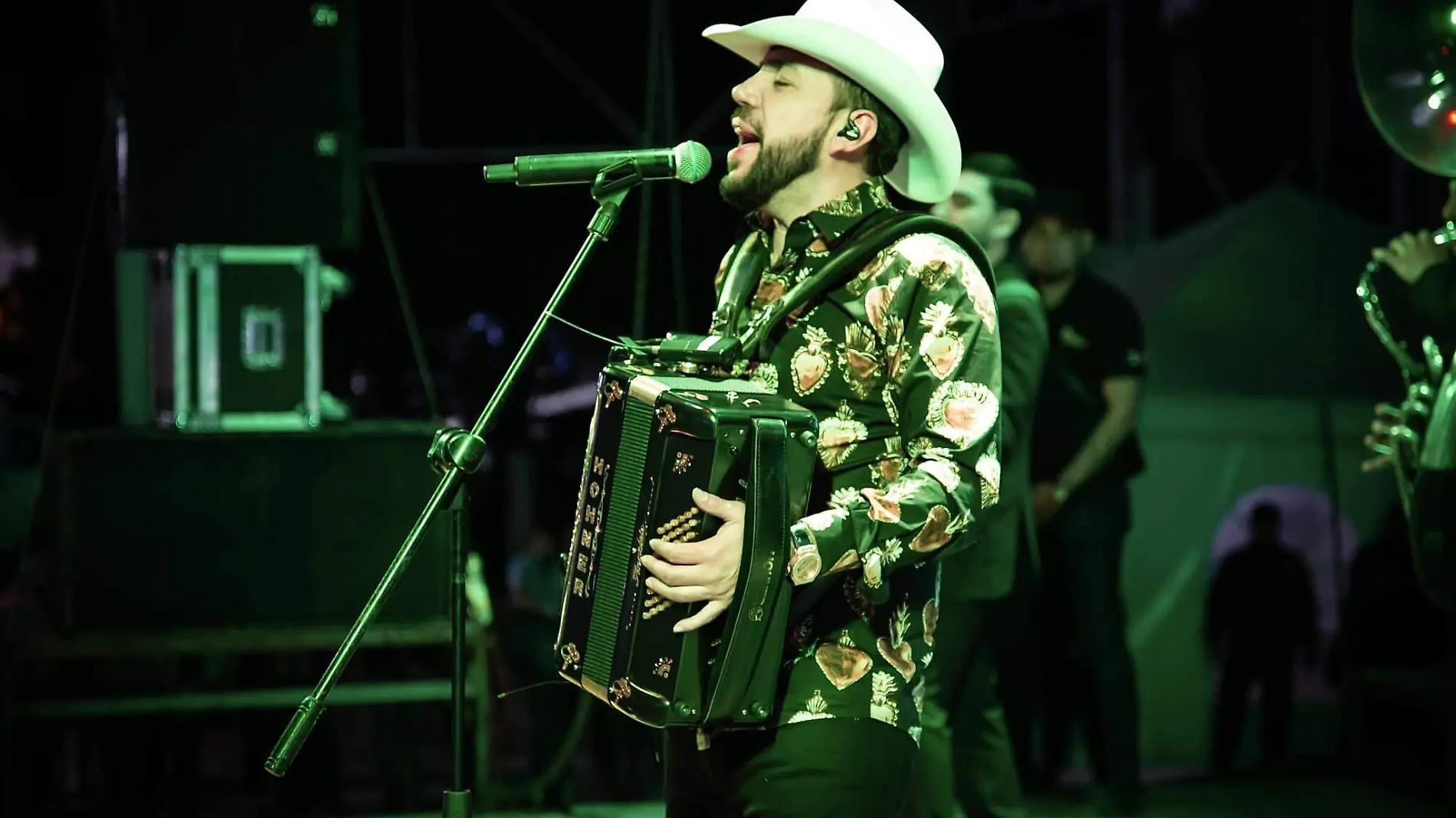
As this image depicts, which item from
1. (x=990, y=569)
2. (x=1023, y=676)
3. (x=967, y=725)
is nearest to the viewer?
(x=990, y=569)

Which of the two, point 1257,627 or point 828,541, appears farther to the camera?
point 1257,627

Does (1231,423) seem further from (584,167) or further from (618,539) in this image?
(618,539)

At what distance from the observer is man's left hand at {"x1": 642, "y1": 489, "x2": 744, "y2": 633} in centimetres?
214

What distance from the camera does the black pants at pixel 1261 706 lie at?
6379 mm

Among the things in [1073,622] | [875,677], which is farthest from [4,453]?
[875,677]

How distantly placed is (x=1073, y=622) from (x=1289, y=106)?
423 centimetres

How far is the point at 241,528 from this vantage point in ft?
15.8

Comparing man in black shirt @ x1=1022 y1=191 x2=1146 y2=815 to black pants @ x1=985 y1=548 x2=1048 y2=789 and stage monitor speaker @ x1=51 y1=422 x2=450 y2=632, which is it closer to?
black pants @ x1=985 y1=548 x2=1048 y2=789

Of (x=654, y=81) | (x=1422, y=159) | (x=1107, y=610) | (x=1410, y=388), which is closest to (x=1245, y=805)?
(x=1107, y=610)

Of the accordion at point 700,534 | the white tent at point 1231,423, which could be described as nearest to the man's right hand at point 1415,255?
the accordion at point 700,534

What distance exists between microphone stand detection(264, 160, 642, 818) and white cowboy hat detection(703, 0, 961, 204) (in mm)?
310

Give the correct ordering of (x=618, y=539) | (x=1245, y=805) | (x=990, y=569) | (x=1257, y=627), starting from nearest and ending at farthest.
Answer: (x=618, y=539) < (x=990, y=569) < (x=1245, y=805) < (x=1257, y=627)

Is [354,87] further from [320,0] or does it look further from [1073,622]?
[1073,622]

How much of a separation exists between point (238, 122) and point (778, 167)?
277 centimetres
